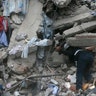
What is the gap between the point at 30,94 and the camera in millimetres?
10305

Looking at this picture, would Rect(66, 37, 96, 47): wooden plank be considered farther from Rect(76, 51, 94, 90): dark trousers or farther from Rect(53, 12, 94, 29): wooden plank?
Rect(53, 12, 94, 29): wooden plank

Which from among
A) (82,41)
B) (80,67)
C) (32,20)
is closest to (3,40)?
(32,20)

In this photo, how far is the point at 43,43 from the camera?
1084 cm

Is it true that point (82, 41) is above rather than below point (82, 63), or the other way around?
above

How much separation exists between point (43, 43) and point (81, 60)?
138cm

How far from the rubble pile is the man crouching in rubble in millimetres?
164

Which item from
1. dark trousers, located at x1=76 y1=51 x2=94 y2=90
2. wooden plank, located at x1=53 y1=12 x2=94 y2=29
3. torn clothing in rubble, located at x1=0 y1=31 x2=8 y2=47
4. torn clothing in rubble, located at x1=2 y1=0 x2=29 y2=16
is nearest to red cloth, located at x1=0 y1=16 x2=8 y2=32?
torn clothing in rubble, located at x1=0 y1=31 x2=8 y2=47

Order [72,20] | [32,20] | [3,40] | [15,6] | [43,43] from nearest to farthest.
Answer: [43,43]
[72,20]
[3,40]
[32,20]
[15,6]

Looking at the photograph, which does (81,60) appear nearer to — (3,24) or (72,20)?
(72,20)

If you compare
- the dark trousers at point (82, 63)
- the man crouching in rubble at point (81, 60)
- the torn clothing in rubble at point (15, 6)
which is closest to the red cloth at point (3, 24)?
the torn clothing in rubble at point (15, 6)

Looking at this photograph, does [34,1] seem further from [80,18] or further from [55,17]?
[80,18]

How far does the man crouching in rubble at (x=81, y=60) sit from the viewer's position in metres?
9.89

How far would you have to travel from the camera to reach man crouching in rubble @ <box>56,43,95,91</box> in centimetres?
989

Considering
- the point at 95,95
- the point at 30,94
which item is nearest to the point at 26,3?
the point at 30,94
